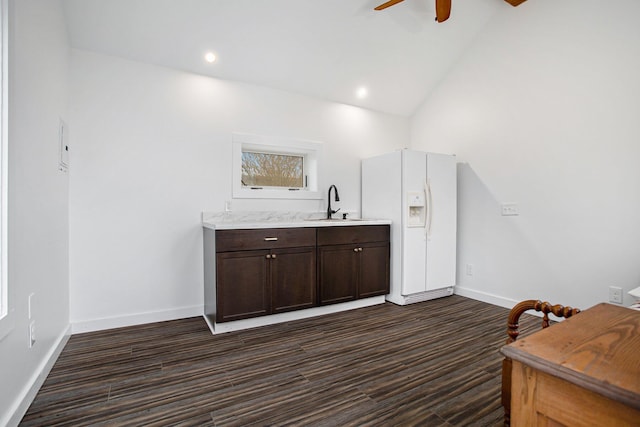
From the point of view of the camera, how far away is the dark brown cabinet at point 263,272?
2.75 meters

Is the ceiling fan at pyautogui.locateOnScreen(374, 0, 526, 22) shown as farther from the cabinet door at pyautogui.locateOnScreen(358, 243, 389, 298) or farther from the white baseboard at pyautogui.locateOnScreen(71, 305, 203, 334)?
the white baseboard at pyautogui.locateOnScreen(71, 305, 203, 334)

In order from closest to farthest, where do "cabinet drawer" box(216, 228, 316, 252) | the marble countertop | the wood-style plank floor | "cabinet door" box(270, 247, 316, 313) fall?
1. the wood-style plank floor
2. "cabinet drawer" box(216, 228, 316, 252)
3. the marble countertop
4. "cabinet door" box(270, 247, 316, 313)

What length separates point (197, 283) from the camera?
3234 millimetres

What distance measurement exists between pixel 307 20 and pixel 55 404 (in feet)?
11.2

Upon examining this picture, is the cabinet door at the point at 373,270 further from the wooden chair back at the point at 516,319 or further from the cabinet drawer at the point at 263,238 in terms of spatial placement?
the wooden chair back at the point at 516,319

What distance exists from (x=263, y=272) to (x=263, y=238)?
0.31 meters

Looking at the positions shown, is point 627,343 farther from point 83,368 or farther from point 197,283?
point 197,283

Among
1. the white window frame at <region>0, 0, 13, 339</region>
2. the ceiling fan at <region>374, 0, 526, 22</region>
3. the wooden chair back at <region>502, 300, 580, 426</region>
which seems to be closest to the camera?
the wooden chair back at <region>502, 300, 580, 426</region>

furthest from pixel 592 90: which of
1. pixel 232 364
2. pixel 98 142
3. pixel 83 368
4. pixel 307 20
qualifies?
pixel 83 368

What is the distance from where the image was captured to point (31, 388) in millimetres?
1767

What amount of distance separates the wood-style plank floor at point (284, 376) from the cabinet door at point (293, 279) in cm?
21

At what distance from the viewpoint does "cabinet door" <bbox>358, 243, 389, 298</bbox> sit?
3.49 m

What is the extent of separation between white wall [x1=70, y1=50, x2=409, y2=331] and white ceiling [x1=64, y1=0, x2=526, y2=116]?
20cm

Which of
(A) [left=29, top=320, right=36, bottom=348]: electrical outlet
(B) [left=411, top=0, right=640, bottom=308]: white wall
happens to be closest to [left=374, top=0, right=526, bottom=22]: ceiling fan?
(B) [left=411, top=0, right=640, bottom=308]: white wall
